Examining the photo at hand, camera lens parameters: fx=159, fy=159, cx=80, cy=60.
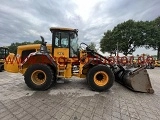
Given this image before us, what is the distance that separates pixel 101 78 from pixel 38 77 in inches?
97.3

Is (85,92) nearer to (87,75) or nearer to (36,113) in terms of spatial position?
(87,75)

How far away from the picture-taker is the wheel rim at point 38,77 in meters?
6.11

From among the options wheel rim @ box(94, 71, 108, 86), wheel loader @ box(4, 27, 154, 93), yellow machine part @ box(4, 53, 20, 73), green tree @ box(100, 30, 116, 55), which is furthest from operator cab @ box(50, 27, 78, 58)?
green tree @ box(100, 30, 116, 55)

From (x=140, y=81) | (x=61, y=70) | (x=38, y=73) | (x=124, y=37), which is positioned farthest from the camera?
(x=124, y=37)

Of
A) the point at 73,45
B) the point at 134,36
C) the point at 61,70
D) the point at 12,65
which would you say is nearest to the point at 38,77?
the point at 61,70

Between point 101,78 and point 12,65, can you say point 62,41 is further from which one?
point 12,65

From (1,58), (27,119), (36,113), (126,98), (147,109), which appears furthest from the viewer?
(1,58)

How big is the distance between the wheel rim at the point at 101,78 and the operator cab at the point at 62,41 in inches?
57.2

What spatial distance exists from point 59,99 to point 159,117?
109 inches

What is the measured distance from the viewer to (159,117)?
3.92 m

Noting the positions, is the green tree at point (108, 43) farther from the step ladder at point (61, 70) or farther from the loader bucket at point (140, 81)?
the step ladder at point (61, 70)

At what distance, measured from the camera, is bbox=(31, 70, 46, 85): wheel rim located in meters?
6.11

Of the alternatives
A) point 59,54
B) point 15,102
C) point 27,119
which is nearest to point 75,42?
point 59,54

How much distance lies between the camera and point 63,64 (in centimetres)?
670
